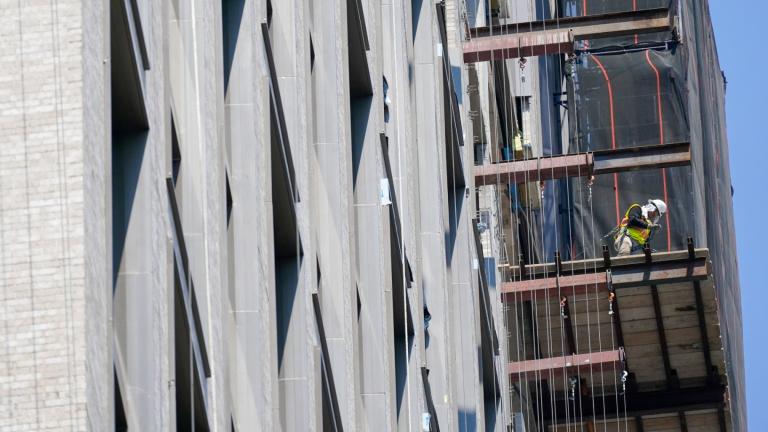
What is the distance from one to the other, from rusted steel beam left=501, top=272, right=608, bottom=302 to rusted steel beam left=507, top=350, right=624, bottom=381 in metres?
1.37

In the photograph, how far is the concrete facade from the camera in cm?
1013

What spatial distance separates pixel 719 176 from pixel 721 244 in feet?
15.6

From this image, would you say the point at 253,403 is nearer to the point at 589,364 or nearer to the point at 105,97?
the point at 105,97

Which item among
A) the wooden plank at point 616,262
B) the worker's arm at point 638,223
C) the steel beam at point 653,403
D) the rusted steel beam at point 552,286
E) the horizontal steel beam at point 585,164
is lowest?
the steel beam at point 653,403

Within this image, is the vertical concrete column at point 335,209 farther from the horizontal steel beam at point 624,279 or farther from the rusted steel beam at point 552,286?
the horizontal steel beam at point 624,279

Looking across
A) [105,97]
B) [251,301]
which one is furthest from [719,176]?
[105,97]

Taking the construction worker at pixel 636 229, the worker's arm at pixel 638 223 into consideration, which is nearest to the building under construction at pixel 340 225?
the construction worker at pixel 636 229

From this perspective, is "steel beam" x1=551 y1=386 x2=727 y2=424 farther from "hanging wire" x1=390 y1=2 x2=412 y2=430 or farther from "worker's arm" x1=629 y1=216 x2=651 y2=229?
"hanging wire" x1=390 y1=2 x2=412 y2=430

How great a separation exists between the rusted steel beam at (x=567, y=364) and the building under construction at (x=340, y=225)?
0.07 meters

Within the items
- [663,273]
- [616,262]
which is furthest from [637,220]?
[663,273]

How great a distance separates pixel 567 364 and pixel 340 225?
23438 millimetres

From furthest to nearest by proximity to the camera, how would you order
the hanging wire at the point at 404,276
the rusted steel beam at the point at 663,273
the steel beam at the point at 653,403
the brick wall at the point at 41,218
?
the steel beam at the point at 653,403
the rusted steel beam at the point at 663,273
the hanging wire at the point at 404,276
the brick wall at the point at 41,218

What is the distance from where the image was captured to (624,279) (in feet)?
145

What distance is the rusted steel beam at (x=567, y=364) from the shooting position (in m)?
43.0
